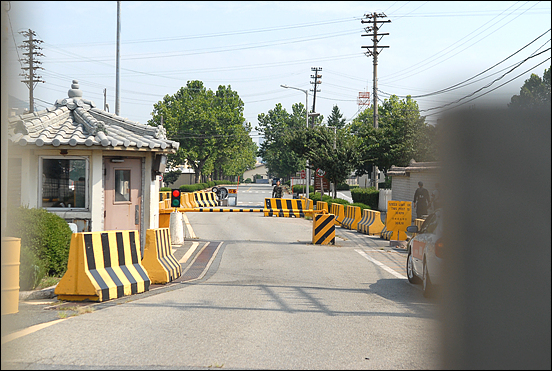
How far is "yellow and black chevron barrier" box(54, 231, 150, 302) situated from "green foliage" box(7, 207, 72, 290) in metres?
0.80

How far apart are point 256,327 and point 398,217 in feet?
44.1

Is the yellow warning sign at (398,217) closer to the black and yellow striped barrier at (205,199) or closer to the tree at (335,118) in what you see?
the black and yellow striped barrier at (205,199)

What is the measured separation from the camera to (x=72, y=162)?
13586mm

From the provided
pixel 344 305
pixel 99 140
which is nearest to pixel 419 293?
pixel 344 305

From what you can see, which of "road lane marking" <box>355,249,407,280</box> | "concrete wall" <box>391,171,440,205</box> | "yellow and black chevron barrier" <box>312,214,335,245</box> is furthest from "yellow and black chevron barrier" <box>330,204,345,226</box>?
"road lane marking" <box>355,249,407,280</box>

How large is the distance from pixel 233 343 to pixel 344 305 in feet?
9.70

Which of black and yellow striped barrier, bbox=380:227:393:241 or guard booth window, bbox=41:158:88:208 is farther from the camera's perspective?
black and yellow striped barrier, bbox=380:227:393:241

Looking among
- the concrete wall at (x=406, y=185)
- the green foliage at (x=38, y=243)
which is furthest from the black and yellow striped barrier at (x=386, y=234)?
the green foliage at (x=38, y=243)

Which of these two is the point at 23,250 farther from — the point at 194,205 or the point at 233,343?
the point at 194,205

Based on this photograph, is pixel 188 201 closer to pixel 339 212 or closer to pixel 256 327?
pixel 339 212

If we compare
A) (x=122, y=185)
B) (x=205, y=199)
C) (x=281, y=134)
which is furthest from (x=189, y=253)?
(x=281, y=134)

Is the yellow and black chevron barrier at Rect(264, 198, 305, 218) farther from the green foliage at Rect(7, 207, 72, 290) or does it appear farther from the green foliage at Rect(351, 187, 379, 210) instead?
the green foliage at Rect(7, 207, 72, 290)

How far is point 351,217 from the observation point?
84.4 feet

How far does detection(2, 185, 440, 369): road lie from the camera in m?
5.66
